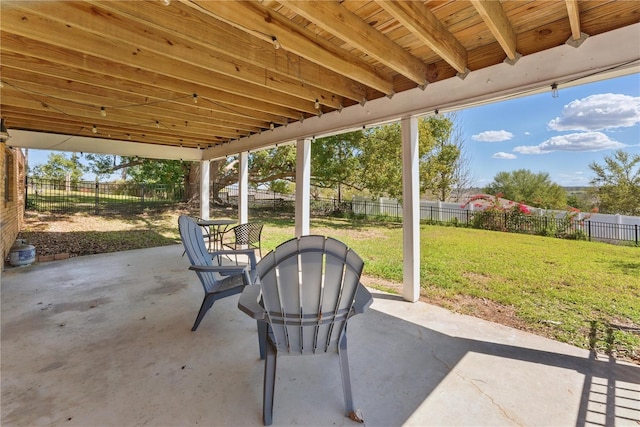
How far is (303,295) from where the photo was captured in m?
1.48

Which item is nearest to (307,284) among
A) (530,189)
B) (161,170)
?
(530,189)

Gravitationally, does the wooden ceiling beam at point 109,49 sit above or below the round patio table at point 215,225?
above

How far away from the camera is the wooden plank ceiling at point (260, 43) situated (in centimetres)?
186

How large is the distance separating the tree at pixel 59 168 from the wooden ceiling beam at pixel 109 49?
19.9 metres

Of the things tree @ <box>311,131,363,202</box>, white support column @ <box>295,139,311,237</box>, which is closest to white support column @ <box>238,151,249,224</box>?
white support column @ <box>295,139,311,237</box>

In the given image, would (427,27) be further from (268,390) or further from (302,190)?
(302,190)

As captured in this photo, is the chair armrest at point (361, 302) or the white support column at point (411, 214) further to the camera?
the white support column at point (411, 214)

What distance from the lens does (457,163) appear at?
433 inches

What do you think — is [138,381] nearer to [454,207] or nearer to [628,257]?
[628,257]

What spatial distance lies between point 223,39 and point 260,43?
0.37 metres

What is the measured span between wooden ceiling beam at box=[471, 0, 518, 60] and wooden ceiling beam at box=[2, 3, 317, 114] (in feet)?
7.22

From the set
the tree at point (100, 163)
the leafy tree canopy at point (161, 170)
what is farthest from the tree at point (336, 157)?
the tree at point (100, 163)

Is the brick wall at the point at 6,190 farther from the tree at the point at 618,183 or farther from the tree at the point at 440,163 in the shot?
the tree at the point at 618,183

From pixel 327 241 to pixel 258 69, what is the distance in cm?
230
